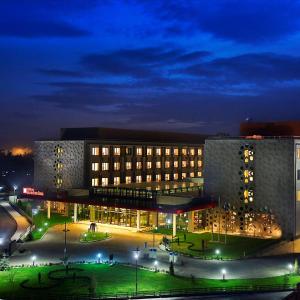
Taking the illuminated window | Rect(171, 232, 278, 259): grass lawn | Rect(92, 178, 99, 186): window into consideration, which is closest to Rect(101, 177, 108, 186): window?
Rect(92, 178, 99, 186): window

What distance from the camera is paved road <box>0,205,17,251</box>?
6769 centimetres

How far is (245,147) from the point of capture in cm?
7481

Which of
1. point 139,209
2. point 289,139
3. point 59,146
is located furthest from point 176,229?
point 59,146

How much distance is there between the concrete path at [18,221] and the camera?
74.0 metres

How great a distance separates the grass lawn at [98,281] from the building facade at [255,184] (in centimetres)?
2226

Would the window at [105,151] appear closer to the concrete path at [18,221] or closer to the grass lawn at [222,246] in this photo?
the concrete path at [18,221]

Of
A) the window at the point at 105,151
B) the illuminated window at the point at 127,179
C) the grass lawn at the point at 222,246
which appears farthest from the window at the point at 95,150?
the grass lawn at the point at 222,246

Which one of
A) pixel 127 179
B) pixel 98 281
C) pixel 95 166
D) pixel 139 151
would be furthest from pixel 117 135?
pixel 98 281

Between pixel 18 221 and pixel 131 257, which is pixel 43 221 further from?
pixel 131 257

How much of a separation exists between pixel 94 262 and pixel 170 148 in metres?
75.3

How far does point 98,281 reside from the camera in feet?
156

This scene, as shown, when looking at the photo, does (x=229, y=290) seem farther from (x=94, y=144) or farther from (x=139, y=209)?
(x=94, y=144)

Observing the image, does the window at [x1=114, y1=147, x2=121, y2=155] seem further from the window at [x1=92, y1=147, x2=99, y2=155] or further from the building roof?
the window at [x1=92, y1=147, x2=99, y2=155]

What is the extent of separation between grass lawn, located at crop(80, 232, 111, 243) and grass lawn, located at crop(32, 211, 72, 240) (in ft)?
21.4
